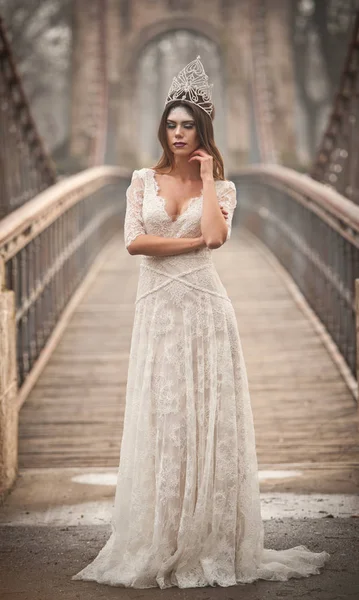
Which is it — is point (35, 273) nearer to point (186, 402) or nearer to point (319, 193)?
point (319, 193)

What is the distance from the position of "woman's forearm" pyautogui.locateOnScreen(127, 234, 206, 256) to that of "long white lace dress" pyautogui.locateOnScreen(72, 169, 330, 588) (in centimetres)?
6

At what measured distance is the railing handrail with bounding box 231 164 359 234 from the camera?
6.15m

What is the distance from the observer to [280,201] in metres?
11.9

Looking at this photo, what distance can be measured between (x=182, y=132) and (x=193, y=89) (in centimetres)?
18

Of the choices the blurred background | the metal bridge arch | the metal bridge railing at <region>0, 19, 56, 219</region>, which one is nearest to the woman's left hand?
the metal bridge railing at <region>0, 19, 56, 219</region>

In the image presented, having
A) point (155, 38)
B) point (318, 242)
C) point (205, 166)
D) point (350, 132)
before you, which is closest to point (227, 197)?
point (205, 166)

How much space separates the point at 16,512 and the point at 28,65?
2812cm

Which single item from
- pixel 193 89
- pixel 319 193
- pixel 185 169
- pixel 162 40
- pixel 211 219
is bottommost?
pixel 319 193

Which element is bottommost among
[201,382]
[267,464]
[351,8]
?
[267,464]

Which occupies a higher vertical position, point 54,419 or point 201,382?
point 201,382

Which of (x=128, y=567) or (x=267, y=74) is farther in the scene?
(x=267, y=74)

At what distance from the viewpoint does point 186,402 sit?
12.7 feet

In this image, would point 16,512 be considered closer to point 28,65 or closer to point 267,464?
point 267,464

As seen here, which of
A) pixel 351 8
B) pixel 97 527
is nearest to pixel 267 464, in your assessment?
pixel 97 527
